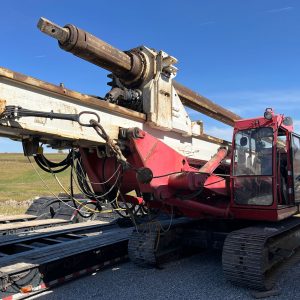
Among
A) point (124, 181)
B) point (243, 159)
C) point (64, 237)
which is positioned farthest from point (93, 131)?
point (64, 237)

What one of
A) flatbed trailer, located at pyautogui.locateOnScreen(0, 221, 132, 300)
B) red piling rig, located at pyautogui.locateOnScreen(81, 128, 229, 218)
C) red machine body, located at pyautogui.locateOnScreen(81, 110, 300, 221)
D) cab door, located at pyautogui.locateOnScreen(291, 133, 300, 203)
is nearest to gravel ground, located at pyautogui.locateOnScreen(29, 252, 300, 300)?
flatbed trailer, located at pyautogui.locateOnScreen(0, 221, 132, 300)

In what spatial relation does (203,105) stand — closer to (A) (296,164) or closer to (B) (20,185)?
(A) (296,164)

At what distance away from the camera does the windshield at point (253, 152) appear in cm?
632

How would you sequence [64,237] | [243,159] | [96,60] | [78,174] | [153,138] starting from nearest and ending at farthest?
[96,60] < [153,138] < [78,174] < [243,159] < [64,237]

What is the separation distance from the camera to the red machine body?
18.2ft

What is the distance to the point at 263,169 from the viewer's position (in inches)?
248

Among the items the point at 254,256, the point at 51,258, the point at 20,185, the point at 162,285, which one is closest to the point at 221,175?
the point at 254,256

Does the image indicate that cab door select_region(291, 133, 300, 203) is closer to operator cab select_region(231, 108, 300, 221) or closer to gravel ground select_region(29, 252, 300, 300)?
operator cab select_region(231, 108, 300, 221)

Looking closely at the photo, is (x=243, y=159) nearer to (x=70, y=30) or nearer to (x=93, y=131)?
(x=93, y=131)

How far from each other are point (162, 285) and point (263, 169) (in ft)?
8.02

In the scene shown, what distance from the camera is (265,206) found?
20.4 ft

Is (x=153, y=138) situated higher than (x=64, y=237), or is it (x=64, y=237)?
(x=153, y=138)

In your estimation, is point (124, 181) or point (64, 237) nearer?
point (124, 181)

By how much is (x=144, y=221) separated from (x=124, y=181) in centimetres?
174
